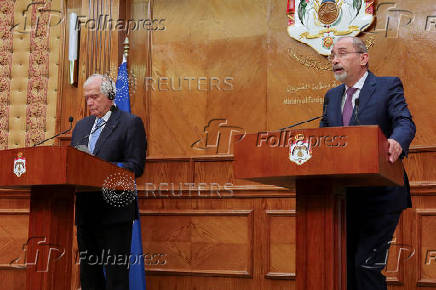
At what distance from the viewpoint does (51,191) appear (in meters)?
3.08

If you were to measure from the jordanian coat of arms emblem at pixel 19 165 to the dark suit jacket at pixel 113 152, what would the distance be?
0.57 metres

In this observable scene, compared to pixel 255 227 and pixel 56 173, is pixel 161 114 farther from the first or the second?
pixel 56 173

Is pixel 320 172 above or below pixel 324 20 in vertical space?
below

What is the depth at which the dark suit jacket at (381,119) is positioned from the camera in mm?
2848

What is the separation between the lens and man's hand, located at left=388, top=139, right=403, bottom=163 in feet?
8.23

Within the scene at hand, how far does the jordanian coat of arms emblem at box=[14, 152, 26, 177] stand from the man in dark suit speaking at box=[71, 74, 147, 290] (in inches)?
22.5

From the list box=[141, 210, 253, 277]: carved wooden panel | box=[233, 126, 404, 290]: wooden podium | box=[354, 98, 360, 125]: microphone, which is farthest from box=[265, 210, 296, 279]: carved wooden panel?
box=[233, 126, 404, 290]: wooden podium

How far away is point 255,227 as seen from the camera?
4809 millimetres

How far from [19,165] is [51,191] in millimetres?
223

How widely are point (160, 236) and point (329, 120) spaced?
2463 mm

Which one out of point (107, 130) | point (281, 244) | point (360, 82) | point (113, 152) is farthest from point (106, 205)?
point (281, 244)

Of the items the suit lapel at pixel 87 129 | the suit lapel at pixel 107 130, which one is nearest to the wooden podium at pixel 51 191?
the suit lapel at pixel 107 130

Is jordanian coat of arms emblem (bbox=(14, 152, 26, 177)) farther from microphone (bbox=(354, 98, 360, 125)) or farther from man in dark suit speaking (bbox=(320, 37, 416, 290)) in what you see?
microphone (bbox=(354, 98, 360, 125))

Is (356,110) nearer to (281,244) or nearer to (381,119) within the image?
(381,119)
